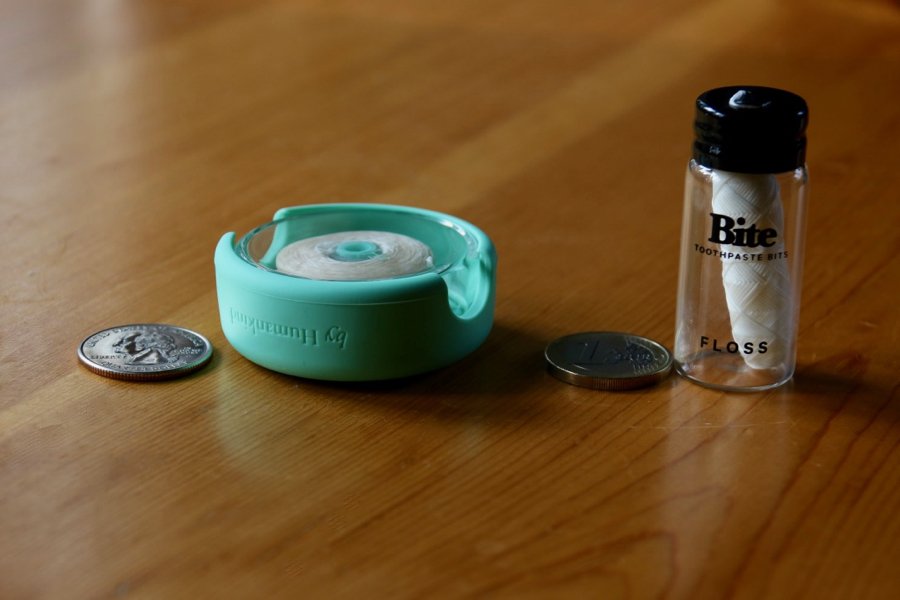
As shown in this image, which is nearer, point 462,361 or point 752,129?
point 752,129

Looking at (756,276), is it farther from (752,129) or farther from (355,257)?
(355,257)

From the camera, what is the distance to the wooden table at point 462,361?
0.67m

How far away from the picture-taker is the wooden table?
667mm

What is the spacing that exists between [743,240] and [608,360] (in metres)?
0.13

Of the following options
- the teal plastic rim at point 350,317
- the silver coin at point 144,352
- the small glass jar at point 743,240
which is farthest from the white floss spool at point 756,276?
the silver coin at point 144,352

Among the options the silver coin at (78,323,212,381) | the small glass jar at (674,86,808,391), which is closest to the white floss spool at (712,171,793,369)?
the small glass jar at (674,86,808,391)

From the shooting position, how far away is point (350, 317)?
80 cm

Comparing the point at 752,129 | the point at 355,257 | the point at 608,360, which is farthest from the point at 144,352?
the point at 752,129

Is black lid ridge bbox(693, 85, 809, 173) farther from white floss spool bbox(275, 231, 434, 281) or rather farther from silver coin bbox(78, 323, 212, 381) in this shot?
silver coin bbox(78, 323, 212, 381)

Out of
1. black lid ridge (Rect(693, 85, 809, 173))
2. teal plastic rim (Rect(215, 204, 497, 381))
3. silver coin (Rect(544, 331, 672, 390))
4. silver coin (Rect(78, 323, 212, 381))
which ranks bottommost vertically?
silver coin (Rect(544, 331, 672, 390))

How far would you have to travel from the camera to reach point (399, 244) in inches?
34.7

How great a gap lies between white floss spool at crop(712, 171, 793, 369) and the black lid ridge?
2 cm

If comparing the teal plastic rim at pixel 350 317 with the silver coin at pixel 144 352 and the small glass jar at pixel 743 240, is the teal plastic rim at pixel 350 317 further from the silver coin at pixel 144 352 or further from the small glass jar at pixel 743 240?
the small glass jar at pixel 743 240

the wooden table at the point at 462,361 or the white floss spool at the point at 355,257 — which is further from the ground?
the white floss spool at the point at 355,257
